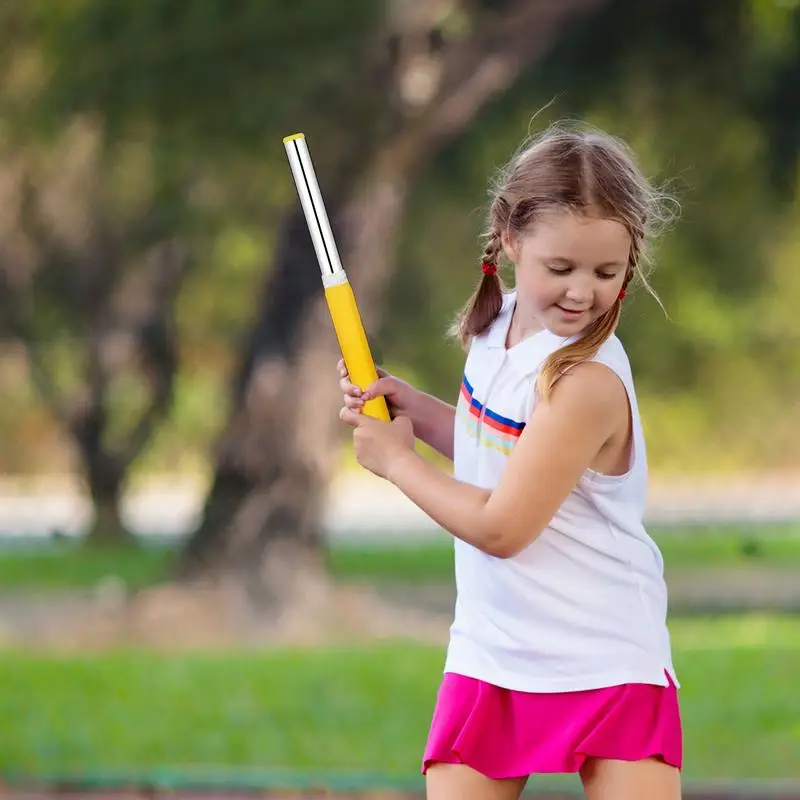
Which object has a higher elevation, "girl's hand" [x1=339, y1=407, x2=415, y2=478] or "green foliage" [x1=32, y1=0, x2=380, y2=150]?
"green foliage" [x1=32, y1=0, x2=380, y2=150]

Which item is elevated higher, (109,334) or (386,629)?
(109,334)

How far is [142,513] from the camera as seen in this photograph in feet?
79.8

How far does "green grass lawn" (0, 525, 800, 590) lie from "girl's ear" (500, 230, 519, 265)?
908 cm

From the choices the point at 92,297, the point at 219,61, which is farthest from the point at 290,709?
the point at 92,297

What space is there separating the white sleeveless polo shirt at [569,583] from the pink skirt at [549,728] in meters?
0.02

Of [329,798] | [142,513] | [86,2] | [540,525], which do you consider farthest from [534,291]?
[142,513]

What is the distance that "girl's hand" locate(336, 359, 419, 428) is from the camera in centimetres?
241

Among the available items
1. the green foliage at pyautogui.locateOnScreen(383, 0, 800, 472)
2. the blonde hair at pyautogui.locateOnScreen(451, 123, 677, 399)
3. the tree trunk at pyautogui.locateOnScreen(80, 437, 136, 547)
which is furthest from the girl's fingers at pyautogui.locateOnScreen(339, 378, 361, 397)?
the tree trunk at pyautogui.locateOnScreen(80, 437, 136, 547)

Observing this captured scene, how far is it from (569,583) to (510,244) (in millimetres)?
487

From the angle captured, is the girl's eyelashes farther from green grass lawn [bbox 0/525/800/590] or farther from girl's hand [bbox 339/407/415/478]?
green grass lawn [bbox 0/525/800/590]

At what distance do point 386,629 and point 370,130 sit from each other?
3.16 m

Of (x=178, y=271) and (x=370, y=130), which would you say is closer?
(x=370, y=130)

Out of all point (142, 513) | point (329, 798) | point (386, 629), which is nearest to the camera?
point (329, 798)

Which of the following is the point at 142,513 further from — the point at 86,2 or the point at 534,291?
the point at 534,291
